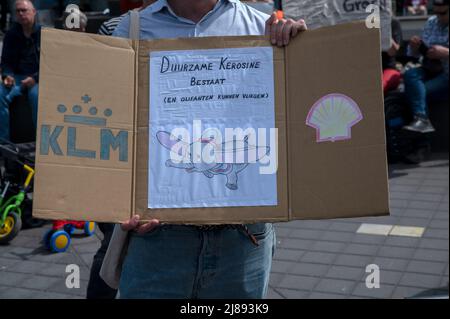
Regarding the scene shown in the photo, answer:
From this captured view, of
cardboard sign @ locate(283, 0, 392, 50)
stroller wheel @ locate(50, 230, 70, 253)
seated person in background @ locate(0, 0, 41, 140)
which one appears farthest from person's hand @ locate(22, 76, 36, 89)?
cardboard sign @ locate(283, 0, 392, 50)

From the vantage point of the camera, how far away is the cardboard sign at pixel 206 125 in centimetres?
219

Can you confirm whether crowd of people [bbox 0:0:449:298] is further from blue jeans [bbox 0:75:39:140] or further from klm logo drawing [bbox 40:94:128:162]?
klm logo drawing [bbox 40:94:128:162]

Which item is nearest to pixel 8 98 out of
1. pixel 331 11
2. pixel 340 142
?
pixel 331 11

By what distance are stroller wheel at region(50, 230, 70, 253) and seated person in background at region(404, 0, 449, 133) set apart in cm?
393

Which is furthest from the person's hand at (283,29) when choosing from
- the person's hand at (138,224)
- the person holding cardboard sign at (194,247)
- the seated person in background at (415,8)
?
the seated person in background at (415,8)

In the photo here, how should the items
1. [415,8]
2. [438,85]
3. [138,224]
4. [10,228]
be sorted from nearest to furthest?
1. [138,224]
2. [10,228]
3. [438,85]
4. [415,8]

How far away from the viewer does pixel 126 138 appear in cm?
224

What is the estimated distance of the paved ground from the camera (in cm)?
464

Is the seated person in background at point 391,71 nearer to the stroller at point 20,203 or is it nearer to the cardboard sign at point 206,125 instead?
the stroller at point 20,203

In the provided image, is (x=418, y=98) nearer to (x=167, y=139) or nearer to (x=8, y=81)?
(x=8, y=81)

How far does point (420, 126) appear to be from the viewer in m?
7.69

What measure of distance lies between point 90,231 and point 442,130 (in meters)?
4.49

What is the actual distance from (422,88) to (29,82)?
4030 millimetres
